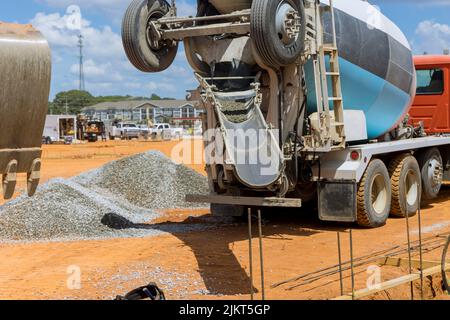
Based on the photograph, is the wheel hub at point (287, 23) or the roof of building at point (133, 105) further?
the roof of building at point (133, 105)

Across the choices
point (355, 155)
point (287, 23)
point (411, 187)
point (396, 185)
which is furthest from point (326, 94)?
point (411, 187)

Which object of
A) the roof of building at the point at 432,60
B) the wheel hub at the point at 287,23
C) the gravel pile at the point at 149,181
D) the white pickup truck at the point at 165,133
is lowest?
the gravel pile at the point at 149,181

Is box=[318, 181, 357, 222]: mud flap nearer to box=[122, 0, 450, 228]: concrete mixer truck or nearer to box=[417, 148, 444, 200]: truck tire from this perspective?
box=[122, 0, 450, 228]: concrete mixer truck

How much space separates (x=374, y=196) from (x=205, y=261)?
428 cm

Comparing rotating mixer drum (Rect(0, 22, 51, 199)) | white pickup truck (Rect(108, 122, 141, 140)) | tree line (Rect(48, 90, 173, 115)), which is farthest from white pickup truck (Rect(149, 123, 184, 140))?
rotating mixer drum (Rect(0, 22, 51, 199))

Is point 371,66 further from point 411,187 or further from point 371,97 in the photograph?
point 411,187

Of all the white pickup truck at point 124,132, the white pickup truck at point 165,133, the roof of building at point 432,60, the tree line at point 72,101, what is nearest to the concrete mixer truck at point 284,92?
the roof of building at point 432,60

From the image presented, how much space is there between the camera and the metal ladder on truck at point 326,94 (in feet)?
34.4

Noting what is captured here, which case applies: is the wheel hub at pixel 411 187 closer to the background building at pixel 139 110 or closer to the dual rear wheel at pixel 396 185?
the dual rear wheel at pixel 396 185

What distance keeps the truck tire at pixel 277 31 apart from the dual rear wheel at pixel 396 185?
2.82 meters

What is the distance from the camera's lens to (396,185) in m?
12.5

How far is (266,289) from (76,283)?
7.33 ft
